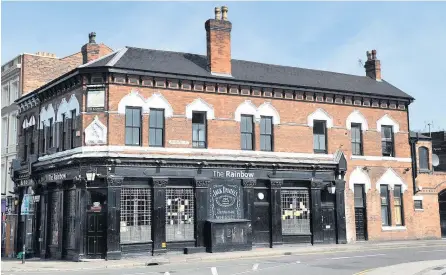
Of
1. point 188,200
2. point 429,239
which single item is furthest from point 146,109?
point 429,239

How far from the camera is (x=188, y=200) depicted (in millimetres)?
24672

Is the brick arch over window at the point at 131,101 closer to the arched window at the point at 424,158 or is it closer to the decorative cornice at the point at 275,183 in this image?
the decorative cornice at the point at 275,183

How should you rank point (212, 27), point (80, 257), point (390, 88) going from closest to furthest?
point (80, 257)
point (212, 27)
point (390, 88)

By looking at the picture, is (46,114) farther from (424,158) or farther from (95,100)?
(424,158)

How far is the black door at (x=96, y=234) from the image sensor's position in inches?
881

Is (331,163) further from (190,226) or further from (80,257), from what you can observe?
(80,257)

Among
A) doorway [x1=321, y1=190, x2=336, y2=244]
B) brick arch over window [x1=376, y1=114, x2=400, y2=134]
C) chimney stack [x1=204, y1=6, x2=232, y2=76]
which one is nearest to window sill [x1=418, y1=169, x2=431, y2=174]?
brick arch over window [x1=376, y1=114, x2=400, y2=134]

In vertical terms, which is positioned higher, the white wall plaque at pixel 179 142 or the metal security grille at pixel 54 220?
the white wall plaque at pixel 179 142

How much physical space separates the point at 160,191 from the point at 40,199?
25.6 ft

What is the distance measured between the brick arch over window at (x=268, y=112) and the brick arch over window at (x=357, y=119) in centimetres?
471

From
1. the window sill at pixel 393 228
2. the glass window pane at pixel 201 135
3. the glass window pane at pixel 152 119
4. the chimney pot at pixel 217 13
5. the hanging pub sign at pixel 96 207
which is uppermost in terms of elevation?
the chimney pot at pixel 217 13

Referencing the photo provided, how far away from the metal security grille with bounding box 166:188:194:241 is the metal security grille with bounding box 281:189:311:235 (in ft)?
17.0

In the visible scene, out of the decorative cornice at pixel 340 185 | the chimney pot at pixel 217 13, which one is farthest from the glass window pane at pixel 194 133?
the decorative cornice at pixel 340 185

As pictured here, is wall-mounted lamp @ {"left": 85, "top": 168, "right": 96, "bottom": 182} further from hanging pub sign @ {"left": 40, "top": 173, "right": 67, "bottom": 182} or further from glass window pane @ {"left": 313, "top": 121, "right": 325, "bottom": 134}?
glass window pane @ {"left": 313, "top": 121, "right": 325, "bottom": 134}
